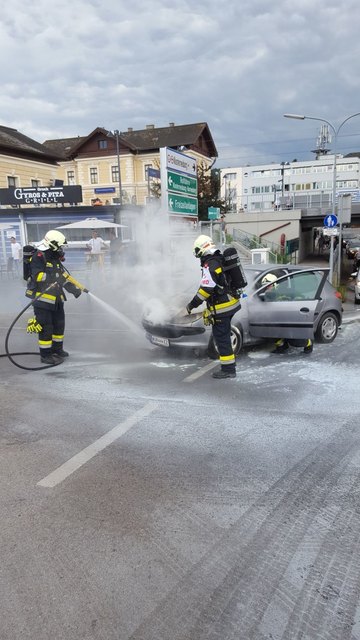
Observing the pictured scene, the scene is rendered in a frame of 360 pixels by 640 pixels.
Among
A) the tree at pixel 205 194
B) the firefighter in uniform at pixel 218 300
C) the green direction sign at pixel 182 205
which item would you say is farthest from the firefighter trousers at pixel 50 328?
the tree at pixel 205 194

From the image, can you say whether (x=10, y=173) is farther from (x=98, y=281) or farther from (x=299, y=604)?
(x=299, y=604)

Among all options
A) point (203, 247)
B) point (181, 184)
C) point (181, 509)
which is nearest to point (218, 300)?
point (203, 247)

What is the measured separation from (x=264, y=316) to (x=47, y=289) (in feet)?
10.5

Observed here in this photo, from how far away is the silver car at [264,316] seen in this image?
6715mm

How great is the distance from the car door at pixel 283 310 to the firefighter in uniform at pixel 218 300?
1.00m

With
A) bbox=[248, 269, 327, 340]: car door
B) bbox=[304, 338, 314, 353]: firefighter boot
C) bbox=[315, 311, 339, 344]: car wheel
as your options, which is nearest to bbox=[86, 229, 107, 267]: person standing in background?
bbox=[315, 311, 339, 344]: car wheel

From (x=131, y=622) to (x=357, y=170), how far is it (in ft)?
277

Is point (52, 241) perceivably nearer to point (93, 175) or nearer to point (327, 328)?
point (327, 328)

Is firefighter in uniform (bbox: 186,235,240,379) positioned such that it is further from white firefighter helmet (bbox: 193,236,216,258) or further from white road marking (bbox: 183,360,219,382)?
white road marking (bbox: 183,360,219,382)

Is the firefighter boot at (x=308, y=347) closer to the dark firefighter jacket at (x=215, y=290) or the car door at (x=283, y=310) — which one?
the car door at (x=283, y=310)

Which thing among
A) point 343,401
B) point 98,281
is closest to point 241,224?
point 98,281

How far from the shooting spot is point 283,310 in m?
7.00

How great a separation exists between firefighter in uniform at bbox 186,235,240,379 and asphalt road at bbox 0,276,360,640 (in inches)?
13.9

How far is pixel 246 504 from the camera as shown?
3.21 meters
